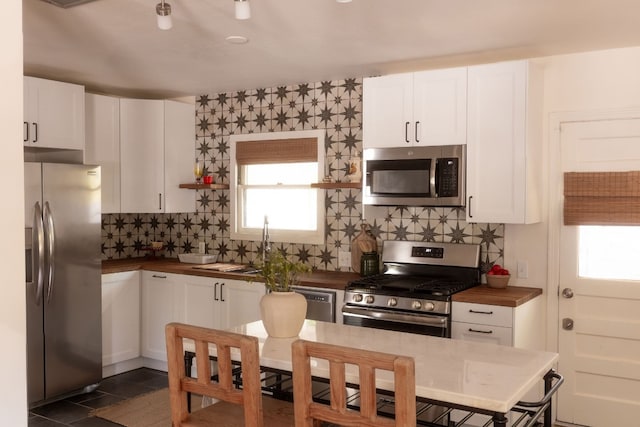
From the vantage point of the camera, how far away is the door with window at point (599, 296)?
12.4ft

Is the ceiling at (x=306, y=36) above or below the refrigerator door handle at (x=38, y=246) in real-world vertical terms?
above

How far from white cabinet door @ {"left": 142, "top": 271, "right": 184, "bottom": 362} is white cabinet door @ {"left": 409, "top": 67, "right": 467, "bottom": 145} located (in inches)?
92.6

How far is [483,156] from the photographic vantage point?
391 centimetres

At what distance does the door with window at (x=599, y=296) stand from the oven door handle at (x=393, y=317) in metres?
0.92

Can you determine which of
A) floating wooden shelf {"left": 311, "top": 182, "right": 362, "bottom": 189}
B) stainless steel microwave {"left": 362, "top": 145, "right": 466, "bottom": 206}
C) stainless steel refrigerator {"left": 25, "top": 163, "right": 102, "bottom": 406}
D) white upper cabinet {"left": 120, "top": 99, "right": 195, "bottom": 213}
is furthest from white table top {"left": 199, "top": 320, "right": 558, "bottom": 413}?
white upper cabinet {"left": 120, "top": 99, "right": 195, "bottom": 213}

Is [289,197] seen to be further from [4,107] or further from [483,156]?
[4,107]

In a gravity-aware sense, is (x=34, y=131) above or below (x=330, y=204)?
above

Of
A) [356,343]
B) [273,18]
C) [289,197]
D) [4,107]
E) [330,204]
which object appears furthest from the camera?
[289,197]

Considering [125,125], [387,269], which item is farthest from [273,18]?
[125,125]

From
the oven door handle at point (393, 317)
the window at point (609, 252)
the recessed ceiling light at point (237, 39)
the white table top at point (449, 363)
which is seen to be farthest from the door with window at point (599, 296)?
Result: the recessed ceiling light at point (237, 39)

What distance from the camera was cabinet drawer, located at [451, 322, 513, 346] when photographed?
362cm

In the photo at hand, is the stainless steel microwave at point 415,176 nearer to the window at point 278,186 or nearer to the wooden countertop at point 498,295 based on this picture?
the wooden countertop at point 498,295

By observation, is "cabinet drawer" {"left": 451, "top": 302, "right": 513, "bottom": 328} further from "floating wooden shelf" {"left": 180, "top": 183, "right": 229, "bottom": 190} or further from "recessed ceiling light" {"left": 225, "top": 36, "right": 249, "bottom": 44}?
"floating wooden shelf" {"left": 180, "top": 183, "right": 229, "bottom": 190}

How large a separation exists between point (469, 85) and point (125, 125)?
297cm
